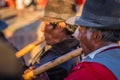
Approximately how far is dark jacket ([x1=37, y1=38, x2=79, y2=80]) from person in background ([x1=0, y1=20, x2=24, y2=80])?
28 cm

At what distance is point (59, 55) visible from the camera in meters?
4.93

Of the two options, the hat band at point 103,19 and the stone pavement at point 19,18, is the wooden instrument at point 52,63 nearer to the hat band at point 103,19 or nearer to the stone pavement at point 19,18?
the hat band at point 103,19

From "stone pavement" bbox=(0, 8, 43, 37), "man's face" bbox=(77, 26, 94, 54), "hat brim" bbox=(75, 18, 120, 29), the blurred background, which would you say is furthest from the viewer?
"stone pavement" bbox=(0, 8, 43, 37)

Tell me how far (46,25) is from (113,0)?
1798 millimetres

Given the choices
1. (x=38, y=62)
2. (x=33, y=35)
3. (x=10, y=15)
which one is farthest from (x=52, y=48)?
(x=10, y=15)

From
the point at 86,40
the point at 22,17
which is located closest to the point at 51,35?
the point at 86,40

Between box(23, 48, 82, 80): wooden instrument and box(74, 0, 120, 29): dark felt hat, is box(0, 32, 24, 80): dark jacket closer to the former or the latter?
box(23, 48, 82, 80): wooden instrument

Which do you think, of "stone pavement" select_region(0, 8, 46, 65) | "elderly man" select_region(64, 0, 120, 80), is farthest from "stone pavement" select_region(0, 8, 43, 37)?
"elderly man" select_region(64, 0, 120, 80)

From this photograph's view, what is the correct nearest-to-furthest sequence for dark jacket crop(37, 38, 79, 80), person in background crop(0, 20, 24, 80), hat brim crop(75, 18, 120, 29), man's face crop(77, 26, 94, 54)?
hat brim crop(75, 18, 120, 29), man's face crop(77, 26, 94, 54), person in background crop(0, 20, 24, 80), dark jacket crop(37, 38, 79, 80)

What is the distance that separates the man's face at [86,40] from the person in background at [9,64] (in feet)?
3.56

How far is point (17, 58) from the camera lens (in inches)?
190

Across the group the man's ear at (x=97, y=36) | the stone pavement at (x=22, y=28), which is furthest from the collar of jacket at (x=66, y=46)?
the stone pavement at (x=22, y=28)

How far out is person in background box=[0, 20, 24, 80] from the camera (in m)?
4.62

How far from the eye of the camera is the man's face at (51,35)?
17.1 ft
